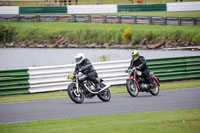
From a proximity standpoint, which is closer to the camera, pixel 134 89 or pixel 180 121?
pixel 180 121

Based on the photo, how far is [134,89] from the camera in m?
13.2

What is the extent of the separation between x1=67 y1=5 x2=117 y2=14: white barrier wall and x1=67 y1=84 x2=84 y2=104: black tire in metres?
42.5

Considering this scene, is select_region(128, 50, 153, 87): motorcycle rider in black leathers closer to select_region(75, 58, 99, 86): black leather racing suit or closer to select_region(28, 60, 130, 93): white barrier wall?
select_region(75, 58, 99, 86): black leather racing suit

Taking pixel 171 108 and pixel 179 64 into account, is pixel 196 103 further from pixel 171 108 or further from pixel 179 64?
pixel 179 64

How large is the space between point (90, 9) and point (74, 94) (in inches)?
1786

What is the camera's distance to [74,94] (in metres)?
11.8

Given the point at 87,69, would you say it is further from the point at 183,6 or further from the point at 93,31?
the point at 93,31

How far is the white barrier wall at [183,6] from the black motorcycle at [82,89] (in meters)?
33.1

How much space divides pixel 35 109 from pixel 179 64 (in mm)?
8645

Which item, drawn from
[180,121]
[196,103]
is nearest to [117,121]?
[180,121]

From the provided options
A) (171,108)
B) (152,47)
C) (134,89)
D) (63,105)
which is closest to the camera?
(171,108)

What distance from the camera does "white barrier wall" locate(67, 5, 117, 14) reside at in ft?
177

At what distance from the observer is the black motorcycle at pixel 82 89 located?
1170cm

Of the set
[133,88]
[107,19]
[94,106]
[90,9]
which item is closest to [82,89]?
[94,106]
